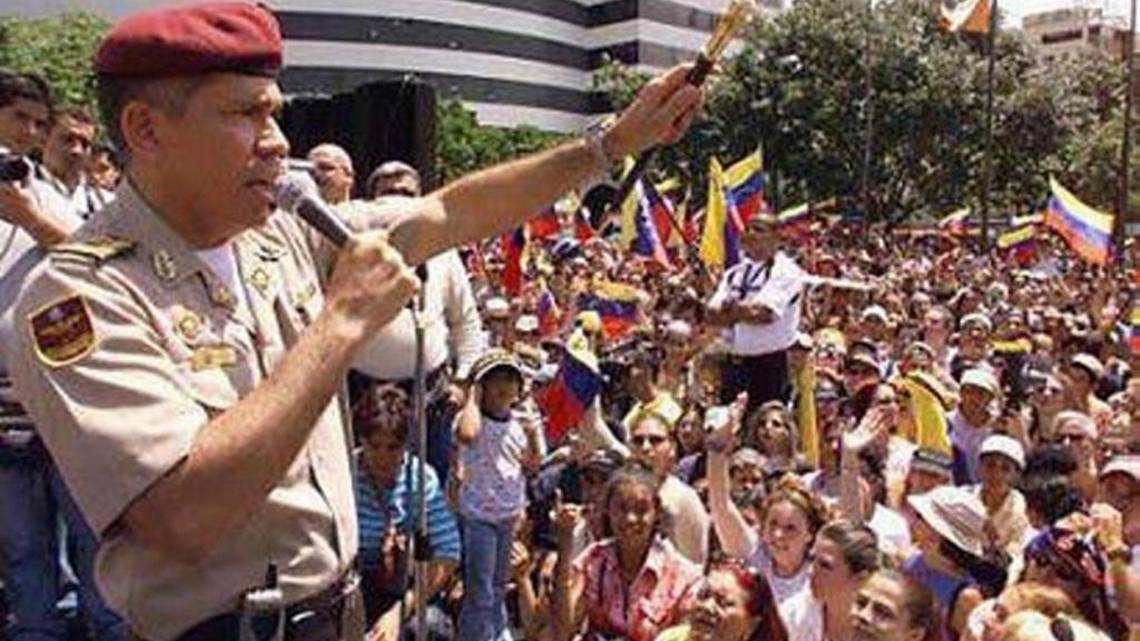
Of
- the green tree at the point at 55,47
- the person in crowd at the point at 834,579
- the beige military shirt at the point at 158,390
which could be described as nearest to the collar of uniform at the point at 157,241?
the beige military shirt at the point at 158,390

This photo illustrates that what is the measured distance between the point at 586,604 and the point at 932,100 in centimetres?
3381

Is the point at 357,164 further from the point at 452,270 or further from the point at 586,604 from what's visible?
the point at 586,604

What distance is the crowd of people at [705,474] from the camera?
4203mm

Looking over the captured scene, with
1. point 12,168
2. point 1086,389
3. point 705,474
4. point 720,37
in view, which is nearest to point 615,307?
point 1086,389

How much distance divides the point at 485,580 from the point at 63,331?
4.54 meters

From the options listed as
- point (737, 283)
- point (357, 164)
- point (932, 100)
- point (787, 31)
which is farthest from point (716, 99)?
point (357, 164)

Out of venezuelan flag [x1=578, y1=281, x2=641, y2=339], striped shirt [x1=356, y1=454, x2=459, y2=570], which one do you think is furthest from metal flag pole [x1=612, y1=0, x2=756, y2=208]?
venezuelan flag [x1=578, y1=281, x2=641, y2=339]

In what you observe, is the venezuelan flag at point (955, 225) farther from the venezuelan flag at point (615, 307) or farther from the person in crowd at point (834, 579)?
the person in crowd at point (834, 579)

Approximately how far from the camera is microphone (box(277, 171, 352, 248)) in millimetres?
2033

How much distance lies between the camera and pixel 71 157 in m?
4.52

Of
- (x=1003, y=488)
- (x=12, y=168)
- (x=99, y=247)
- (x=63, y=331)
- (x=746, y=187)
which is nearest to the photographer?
(x=63, y=331)

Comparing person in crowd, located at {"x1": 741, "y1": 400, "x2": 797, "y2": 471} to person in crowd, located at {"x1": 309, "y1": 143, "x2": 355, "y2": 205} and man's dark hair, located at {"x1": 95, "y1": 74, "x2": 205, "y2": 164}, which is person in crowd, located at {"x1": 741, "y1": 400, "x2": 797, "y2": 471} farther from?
man's dark hair, located at {"x1": 95, "y1": 74, "x2": 205, "y2": 164}

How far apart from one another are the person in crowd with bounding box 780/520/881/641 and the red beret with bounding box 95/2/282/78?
10.3ft

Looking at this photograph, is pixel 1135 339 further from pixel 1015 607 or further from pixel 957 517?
pixel 1015 607
